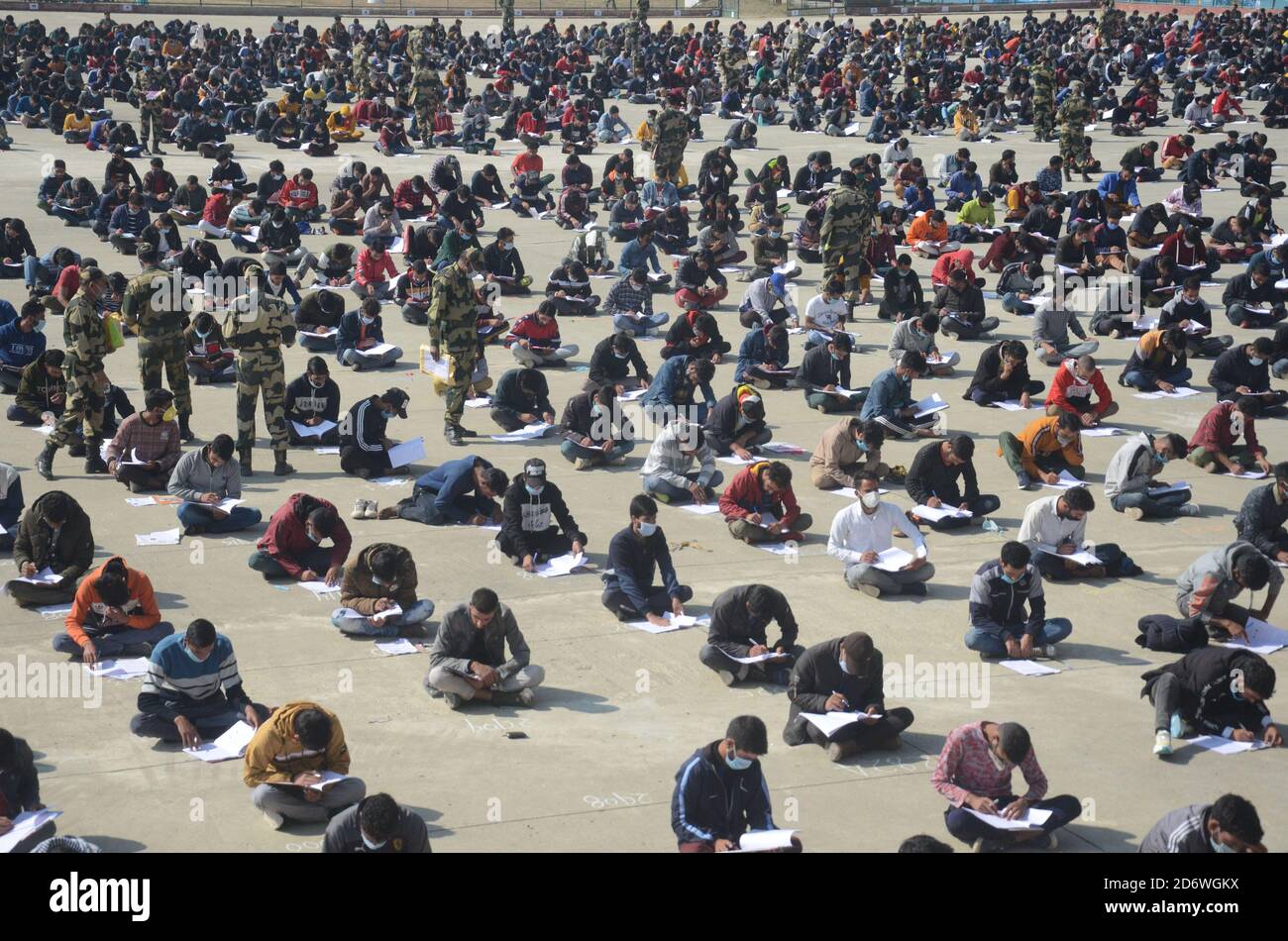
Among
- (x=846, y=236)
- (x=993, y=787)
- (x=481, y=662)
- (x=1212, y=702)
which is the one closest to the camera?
(x=993, y=787)

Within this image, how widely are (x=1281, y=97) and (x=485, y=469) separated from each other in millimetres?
37651

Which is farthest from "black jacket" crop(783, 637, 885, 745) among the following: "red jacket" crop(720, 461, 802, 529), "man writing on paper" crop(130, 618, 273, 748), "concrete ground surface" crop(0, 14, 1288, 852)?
"red jacket" crop(720, 461, 802, 529)

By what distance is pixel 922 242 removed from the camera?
29.7 meters

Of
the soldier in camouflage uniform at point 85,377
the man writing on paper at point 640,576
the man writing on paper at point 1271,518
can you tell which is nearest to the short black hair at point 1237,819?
the man writing on paper at point 640,576

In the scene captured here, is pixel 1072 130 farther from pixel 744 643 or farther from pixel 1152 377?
pixel 744 643

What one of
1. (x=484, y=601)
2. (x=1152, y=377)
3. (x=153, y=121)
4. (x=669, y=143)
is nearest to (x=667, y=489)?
(x=484, y=601)

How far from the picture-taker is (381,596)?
524 inches

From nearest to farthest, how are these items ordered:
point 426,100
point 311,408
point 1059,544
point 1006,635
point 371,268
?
point 1006,635 → point 1059,544 → point 311,408 → point 371,268 → point 426,100

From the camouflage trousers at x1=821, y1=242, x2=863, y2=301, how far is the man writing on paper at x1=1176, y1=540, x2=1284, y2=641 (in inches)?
475

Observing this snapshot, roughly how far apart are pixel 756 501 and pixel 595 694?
3.99 m

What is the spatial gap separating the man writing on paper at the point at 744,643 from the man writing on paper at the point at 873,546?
207cm

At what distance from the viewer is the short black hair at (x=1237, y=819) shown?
8670mm

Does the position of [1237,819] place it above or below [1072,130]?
below

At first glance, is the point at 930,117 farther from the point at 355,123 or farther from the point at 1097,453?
the point at 1097,453
